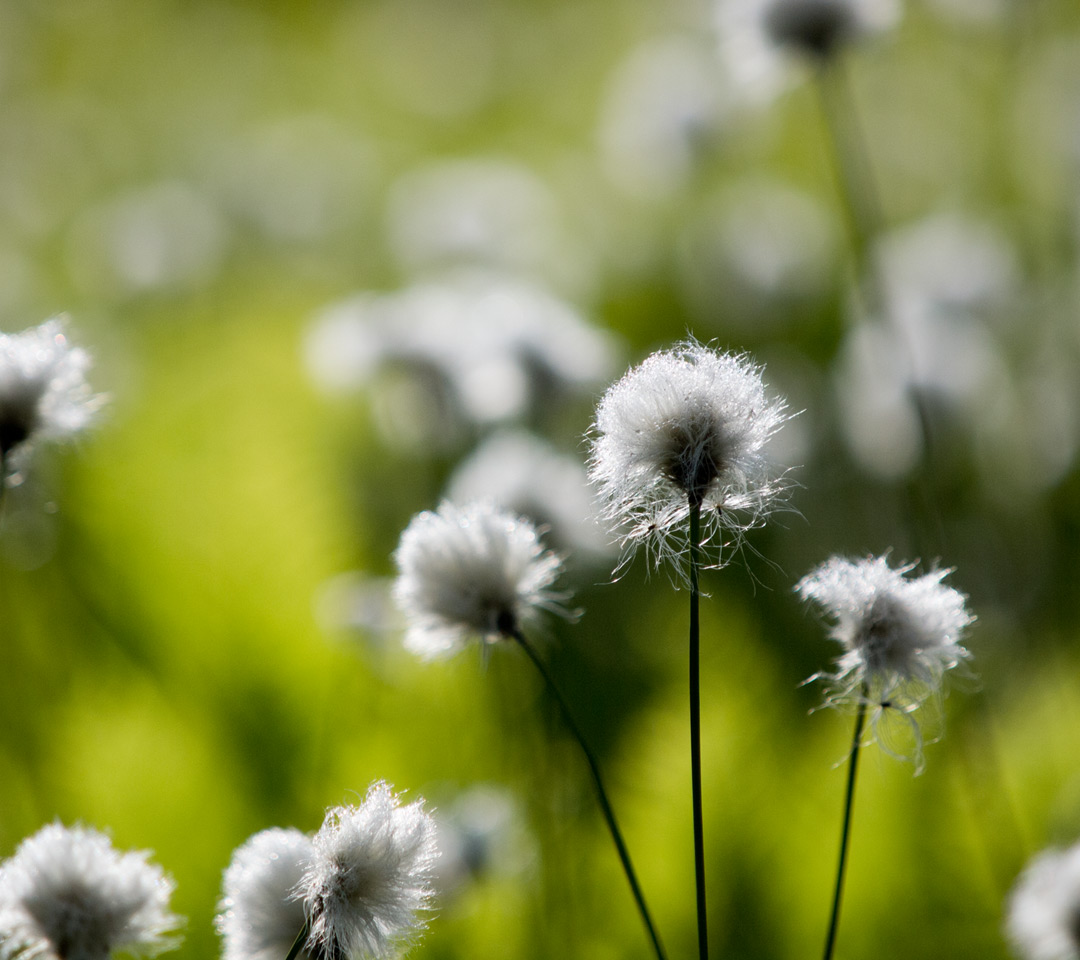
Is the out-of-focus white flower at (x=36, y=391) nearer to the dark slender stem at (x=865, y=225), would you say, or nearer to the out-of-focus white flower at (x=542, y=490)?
the out-of-focus white flower at (x=542, y=490)

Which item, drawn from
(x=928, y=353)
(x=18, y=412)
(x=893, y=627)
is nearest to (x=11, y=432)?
(x=18, y=412)

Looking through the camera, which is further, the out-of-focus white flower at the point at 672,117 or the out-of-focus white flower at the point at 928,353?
the out-of-focus white flower at the point at 672,117

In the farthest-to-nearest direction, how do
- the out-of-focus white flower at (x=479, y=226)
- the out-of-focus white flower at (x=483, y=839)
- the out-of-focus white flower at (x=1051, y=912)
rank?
the out-of-focus white flower at (x=479, y=226)
the out-of-focus white flower at (x=483, y=839)
the out-of-focus white flower at (x=1051, y=912)

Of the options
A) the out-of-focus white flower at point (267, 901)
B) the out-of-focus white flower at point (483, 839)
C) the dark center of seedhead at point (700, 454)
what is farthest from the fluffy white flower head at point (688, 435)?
the out-of-focus white flower at point (483, 839)

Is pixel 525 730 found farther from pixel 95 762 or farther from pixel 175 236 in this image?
pixel 175 236

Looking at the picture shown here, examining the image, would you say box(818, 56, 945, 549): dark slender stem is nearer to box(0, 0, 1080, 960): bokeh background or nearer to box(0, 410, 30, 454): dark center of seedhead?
box(0, 0, 1080, 960): bokeh background

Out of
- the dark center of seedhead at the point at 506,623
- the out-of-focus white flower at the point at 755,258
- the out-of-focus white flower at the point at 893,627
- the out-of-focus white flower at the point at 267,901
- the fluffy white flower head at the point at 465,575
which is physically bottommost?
the out-of-focus white flower at the point at 267,901
